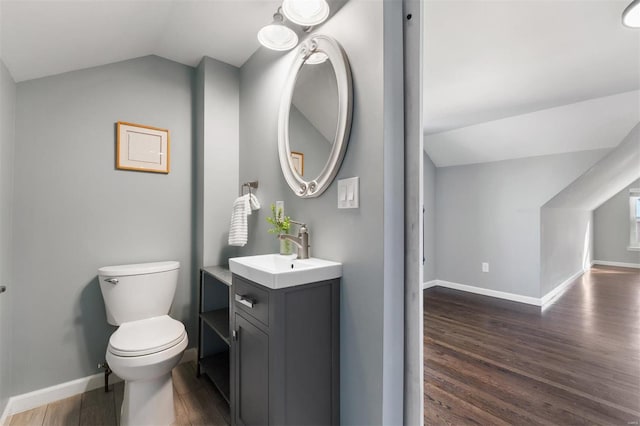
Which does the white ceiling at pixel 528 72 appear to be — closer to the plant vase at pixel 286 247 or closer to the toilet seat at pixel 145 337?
the plant vase at pixel 286 247

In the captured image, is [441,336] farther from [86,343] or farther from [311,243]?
[86,343]

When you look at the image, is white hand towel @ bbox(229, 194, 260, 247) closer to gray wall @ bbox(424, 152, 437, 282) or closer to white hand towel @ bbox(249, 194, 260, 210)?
white hand towel @ bbox(249, 194, 260, 210)

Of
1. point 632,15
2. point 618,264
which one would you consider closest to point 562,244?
point 618,264

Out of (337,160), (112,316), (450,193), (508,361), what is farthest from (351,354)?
(450,193)

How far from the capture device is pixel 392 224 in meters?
1.14

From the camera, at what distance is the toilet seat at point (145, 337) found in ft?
4.47

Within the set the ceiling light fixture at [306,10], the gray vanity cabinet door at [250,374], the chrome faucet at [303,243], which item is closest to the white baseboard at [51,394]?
the gray vanity cabinet door at [250,374]

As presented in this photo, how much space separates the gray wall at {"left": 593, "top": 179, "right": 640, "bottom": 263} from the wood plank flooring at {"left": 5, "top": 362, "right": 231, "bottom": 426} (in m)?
7.82

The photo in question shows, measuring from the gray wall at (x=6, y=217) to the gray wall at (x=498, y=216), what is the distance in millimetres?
4355

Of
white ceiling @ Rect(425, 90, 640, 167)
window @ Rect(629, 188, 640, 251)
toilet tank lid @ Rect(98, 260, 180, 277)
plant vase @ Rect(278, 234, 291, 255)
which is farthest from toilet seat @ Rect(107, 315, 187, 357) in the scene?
window @ Rect(629, 188, 640, 251)

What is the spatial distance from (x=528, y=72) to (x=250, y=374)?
2690 mm

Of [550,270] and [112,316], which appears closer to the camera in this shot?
[112,316]

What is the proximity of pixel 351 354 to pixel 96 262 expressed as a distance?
1.73m

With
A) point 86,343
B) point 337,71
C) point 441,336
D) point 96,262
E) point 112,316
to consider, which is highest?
point 337,71
